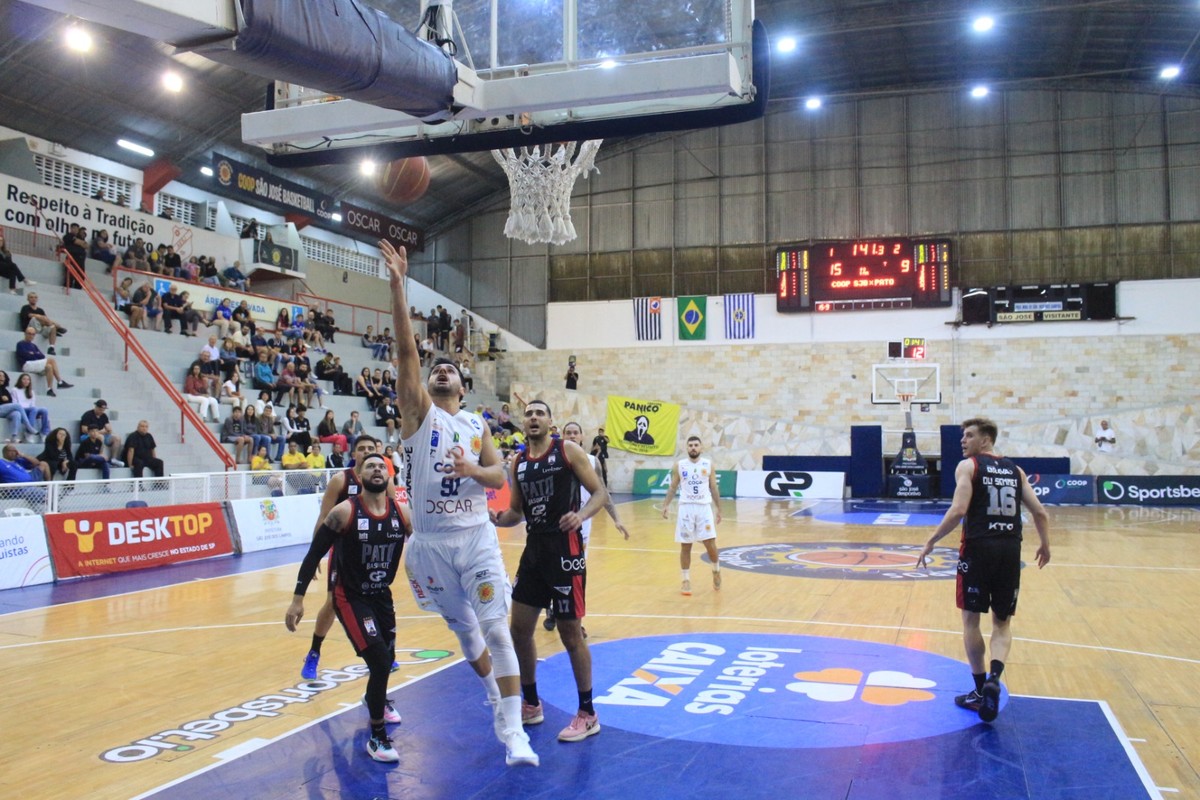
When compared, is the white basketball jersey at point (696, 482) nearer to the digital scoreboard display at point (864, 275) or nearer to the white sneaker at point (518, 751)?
the white sneaker at point (518, 751)

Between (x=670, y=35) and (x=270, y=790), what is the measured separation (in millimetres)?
6144

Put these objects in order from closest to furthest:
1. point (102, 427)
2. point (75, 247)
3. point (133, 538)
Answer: point (133, 538)
point (102, 427)
point (75, 247)

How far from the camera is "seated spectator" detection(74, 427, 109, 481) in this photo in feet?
45.7

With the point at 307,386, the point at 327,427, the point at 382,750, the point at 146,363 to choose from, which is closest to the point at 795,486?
the point at 327,427

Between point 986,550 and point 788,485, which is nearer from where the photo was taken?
point 986,550

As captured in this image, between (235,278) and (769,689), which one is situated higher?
(235,278)

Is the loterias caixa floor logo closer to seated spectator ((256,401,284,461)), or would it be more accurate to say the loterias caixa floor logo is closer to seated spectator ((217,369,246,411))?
seated spectator ((256,401,284,461))

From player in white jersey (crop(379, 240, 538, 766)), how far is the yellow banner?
83.5ft

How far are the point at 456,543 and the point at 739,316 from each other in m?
26.1

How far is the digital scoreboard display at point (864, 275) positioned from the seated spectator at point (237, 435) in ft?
57.4

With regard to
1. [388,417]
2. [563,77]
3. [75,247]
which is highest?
[75,247]

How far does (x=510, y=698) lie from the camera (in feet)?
15.7

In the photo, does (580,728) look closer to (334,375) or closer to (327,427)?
(327,427)

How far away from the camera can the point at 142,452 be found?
14.7 metres
